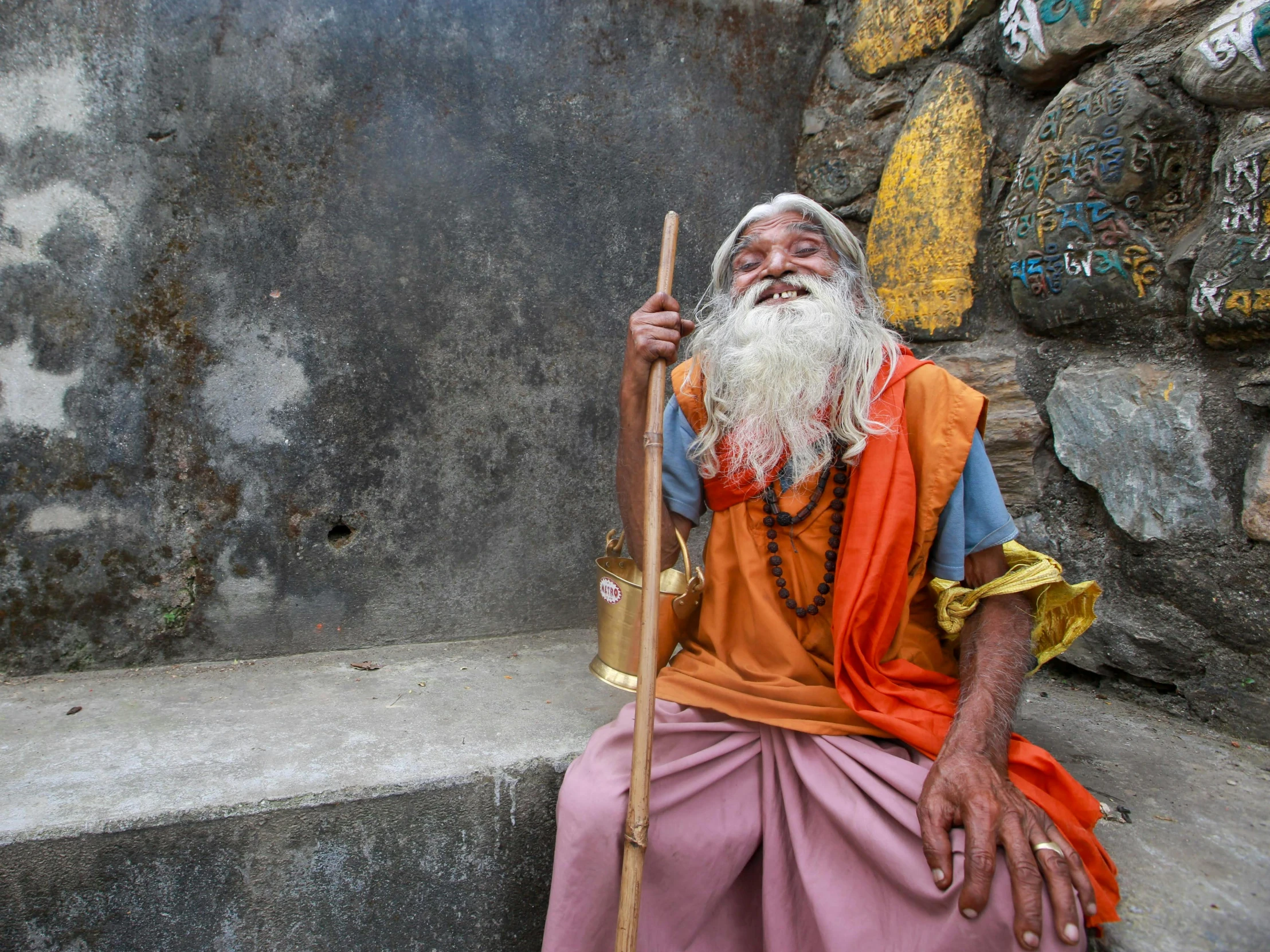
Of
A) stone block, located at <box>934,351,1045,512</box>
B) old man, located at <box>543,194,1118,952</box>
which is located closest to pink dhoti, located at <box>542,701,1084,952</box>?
old man, located at <box>543,194,1118,952</box>

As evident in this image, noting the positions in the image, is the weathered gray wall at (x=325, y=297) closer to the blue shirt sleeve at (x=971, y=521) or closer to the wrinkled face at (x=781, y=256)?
the wrinkled face at (x=781, y=256)

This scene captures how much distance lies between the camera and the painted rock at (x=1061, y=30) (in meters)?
2.20

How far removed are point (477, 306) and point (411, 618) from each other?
44.8 inches

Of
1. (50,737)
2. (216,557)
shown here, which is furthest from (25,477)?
(50,737)

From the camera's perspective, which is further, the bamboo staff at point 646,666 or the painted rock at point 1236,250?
the painted rock at point 1236,250

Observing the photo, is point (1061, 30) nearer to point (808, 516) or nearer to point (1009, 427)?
point (1009, 427)

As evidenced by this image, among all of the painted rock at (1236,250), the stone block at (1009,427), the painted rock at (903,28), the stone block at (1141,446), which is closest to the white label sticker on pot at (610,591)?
the stone block at (1009,427)

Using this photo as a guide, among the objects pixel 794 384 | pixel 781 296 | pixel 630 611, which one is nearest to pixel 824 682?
pixel 630 611

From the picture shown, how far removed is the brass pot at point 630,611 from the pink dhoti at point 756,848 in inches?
11.9

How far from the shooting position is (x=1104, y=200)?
2.23 metres

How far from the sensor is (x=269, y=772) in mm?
1914

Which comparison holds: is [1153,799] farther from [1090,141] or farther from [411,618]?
[411,618]

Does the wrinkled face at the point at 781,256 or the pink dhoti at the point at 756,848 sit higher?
the wrinkled face at the point at 781,256

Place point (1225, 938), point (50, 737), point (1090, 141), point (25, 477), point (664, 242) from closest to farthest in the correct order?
point (1225, 938) → point (664, 242) → point (50, 737) → point (1090, 141) → point (25, 477)
